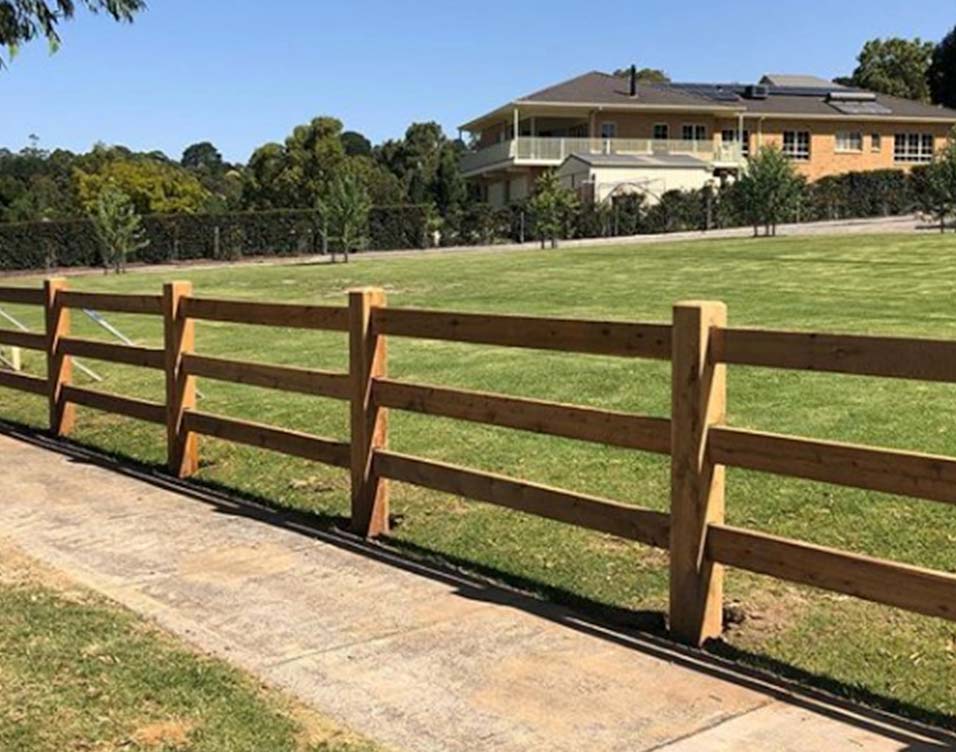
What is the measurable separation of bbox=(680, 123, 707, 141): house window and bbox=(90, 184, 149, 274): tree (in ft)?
102

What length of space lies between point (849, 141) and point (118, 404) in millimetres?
59768

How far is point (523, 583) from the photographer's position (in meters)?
5.74

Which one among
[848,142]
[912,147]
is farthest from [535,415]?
[912,147]

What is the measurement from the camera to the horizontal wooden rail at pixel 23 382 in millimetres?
10492

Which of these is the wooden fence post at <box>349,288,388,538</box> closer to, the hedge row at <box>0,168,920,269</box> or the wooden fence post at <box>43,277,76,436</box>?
the wooden fence post at <box>43,277,76,436</box>

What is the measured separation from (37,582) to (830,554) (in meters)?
3.73

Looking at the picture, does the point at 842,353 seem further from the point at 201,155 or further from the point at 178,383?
the point at 201,155

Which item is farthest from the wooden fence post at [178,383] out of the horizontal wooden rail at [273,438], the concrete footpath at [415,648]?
the concrete footpath at [415,648]

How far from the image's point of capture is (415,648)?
483 centimetres

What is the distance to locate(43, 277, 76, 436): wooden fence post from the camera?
10000 millimetres

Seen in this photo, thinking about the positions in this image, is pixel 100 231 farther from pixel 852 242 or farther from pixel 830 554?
pixel 830 554

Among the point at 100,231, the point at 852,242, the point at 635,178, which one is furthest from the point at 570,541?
the point at 635,178

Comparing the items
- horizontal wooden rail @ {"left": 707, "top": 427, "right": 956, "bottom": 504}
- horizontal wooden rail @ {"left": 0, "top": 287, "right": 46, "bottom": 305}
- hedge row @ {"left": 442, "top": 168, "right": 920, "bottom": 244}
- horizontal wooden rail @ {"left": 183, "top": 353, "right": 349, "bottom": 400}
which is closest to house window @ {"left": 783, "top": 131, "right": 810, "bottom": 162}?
hedge row @ {"left": 442, "top": 168, "right": 920, "bottom": 244}

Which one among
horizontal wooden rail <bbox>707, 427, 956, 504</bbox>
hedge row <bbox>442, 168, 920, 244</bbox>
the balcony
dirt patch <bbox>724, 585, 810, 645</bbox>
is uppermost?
the balcony
